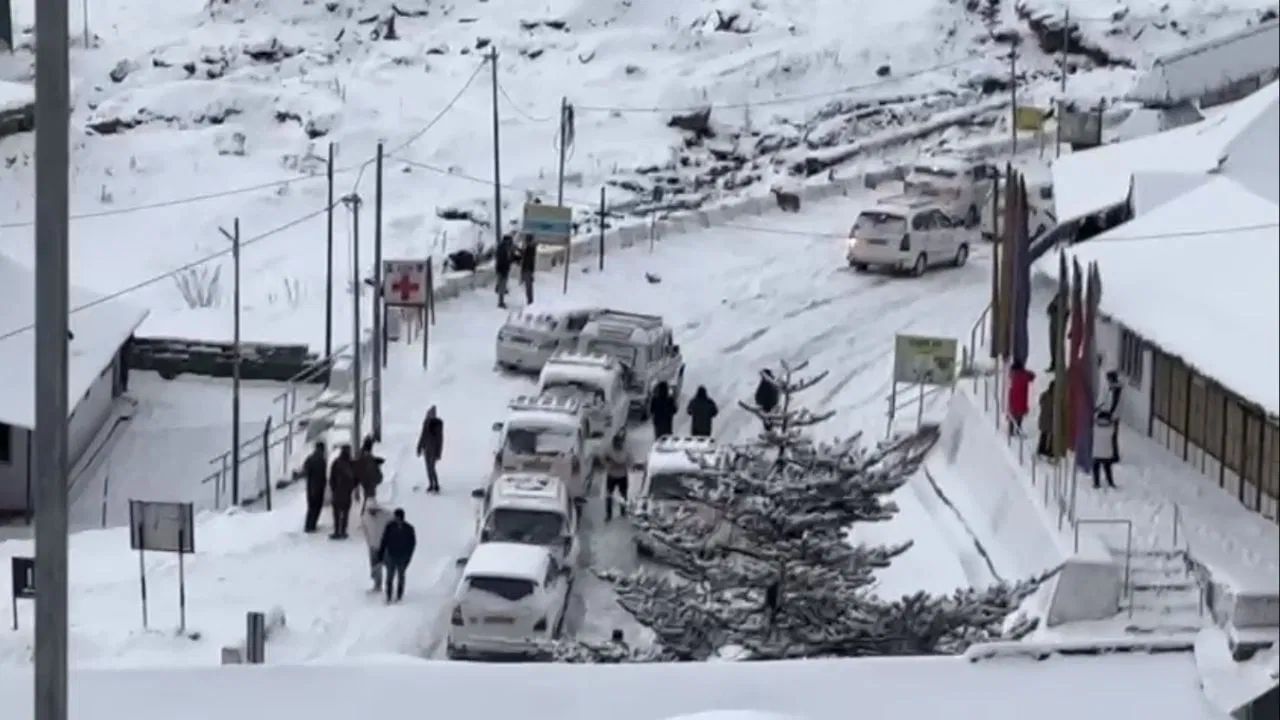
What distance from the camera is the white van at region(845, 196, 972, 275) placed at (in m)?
20.1

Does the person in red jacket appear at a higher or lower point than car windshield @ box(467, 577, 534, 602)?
higher

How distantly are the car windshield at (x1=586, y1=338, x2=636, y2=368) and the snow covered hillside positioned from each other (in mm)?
1948

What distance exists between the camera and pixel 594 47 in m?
18.4

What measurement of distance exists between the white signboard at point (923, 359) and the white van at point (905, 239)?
4349 mm

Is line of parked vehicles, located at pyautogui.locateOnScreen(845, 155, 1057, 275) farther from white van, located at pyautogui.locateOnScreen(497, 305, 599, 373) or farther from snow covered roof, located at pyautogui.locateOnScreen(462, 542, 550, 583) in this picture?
snow covered roof, located at pyautogui.locateOnScreen(462, 542, 550, 583)

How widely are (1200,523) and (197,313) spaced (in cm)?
1783

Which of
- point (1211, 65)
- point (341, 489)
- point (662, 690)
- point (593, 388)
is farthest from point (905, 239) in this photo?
point (1211, 65)

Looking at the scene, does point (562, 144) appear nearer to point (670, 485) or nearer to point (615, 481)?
point (615, 481)

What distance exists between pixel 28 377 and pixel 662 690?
8.58 metres

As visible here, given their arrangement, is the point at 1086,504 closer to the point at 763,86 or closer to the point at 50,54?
the point at 50,54

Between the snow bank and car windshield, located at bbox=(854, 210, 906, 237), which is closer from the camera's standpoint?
the snow bank

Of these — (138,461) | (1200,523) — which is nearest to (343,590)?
(138,461)

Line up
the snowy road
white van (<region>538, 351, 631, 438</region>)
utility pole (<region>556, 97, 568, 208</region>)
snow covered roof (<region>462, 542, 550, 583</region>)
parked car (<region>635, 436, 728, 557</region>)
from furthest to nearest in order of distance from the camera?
utility pole (<region>556, 97, 568, 208</region>), white van (<region>538, 351, 631, 438</region>), snow covered roof (<region>462, 542, 550, 583</region>), the snowy road, parked car (<region>635, 436, 728, 557</region>)

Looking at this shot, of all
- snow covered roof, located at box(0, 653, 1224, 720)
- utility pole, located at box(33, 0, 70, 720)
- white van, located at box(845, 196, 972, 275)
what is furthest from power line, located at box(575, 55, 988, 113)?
utility pole, located at box(33, 0, 70, 720)
